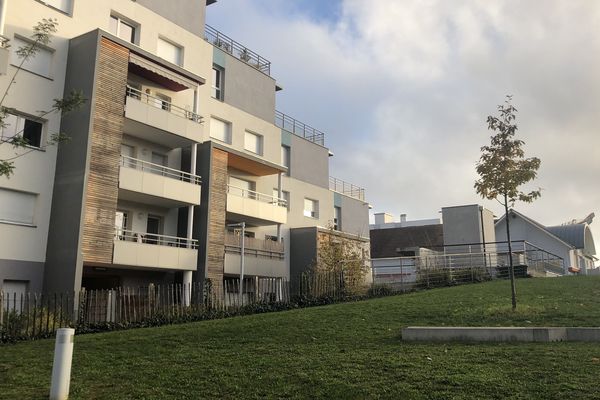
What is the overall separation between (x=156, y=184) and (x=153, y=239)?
2.87 metres

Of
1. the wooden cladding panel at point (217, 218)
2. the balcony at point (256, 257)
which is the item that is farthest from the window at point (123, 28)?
the balcony at point (256, 257)

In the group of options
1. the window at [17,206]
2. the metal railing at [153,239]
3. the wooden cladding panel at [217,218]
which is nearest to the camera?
the window at [17,206]

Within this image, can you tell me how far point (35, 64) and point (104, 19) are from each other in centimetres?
399

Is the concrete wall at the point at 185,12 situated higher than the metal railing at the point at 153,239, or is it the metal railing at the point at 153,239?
the concrete wall at the point at 185,12

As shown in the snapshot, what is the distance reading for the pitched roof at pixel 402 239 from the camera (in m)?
54.0

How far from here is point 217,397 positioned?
24.2ft

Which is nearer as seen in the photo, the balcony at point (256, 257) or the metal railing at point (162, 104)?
the metal railing at point (162, 104)

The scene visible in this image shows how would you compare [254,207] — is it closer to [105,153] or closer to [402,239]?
[105,153]

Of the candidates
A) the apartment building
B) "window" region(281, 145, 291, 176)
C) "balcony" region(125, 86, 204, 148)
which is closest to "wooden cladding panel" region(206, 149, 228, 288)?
the apartment building

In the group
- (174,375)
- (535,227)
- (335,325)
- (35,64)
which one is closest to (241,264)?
(35,64)

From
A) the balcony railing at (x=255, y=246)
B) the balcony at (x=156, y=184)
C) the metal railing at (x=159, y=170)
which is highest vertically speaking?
the metal railing at (x=159, y=170)

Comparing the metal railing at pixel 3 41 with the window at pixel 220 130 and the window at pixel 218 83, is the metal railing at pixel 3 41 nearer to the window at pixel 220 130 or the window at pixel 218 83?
the window at pixel 220 130

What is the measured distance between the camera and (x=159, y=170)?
25.7 metres

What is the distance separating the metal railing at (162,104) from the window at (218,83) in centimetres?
324
